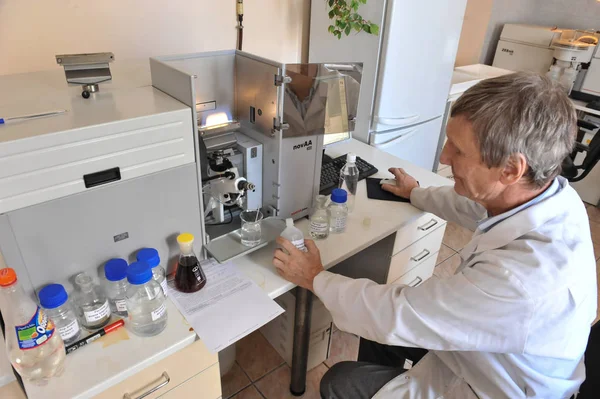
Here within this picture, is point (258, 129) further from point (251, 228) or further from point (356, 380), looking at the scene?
point (356, 380)

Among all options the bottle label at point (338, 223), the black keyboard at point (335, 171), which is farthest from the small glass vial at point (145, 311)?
the black keyboard at point (335, 171)

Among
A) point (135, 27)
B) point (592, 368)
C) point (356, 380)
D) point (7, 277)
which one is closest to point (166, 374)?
point (7, 277)

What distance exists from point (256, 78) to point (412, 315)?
774 millimetres

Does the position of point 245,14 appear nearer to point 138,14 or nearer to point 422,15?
point 138,14

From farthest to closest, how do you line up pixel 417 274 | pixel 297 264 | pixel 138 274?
pixel 417 274
pixel 297 264
pixel 138 274

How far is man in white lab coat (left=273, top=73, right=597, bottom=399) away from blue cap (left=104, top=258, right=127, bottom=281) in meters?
0.53

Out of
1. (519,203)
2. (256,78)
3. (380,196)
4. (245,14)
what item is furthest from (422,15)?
(519,203)

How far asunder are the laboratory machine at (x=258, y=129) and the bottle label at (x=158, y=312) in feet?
0.74

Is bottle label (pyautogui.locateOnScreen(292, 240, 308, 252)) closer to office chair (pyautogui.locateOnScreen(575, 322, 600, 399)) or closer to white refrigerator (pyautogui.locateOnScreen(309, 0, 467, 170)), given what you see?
office chair (pyautogui.locateOnScreen(575, 322, 600, 399))

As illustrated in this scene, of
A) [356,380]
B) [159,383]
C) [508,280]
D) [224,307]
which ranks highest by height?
[508,280]

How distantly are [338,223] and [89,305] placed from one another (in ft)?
2.51

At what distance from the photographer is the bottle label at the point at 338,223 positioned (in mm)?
1380

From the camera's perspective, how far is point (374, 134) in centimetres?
212

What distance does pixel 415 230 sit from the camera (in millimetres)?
1610
